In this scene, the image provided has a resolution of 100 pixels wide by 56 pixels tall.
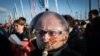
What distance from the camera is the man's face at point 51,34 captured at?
6.41 ft

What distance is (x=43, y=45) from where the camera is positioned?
6.37ft

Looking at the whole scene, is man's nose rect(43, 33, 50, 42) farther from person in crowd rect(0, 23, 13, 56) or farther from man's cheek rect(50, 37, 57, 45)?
person in crowd rect(0, 23, 13, 56)

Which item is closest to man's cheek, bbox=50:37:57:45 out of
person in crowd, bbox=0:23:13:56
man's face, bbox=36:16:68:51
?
man's face, bbox=36:16:68:51

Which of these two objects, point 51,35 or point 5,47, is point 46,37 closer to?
point 51,35

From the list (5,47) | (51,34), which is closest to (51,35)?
(51,34)

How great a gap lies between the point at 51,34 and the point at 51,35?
0.01 meters

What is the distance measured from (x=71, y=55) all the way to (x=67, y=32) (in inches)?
8.1

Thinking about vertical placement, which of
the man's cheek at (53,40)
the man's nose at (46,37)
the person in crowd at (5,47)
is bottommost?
Answer: the person in crowd at (5,47)

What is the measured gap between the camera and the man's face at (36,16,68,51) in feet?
6.41

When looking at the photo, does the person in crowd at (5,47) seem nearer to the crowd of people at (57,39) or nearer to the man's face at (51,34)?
the crowd of people at (57,39)

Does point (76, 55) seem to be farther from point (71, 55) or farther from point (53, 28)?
point (53, 28)

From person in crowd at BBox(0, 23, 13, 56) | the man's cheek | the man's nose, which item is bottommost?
person in crowd at BBox(0, 23, 13, 56)

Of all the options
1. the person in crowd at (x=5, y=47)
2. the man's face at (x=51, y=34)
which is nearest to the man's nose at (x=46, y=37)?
the man's face at (x=51, y=34)

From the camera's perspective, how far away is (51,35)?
199cm
